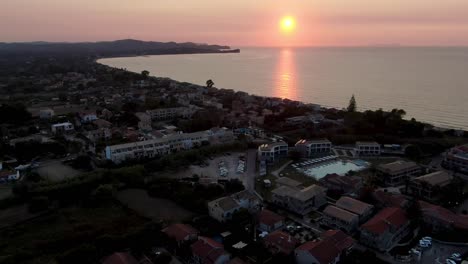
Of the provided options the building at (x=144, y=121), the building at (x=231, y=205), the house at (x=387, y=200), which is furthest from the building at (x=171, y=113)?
the house at (x=387, y=200)

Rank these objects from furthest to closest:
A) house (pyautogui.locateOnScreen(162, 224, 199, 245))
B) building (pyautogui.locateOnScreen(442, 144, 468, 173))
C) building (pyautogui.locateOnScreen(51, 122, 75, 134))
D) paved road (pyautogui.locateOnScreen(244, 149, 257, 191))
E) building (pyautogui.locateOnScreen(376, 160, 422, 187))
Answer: building (pyautogui.locateOnScreen(51, 122, 75, 134)) → building (pyautogui.locateOnScreen(442, 144, 468, 173)) → building (pyautogui.locateOnScreen(376, 160, 422, 187)) → paved road (pyautogui.locateOnScreen(244, 149, 257, 191)) → house (pyautogui.locateOnScreen(162, 224, 199, 245))

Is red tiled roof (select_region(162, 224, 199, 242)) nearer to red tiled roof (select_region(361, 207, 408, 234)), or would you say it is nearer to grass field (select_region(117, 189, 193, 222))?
grass field (select_region(117, 189, 193, 222))

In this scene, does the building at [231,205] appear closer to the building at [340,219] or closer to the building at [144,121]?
the building at [340,219]

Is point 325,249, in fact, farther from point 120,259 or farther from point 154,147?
point 154,147

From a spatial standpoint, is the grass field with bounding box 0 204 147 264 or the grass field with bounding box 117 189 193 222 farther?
the grass field with bounding box 117 189 193 222

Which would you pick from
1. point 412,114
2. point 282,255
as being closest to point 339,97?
point 412,114

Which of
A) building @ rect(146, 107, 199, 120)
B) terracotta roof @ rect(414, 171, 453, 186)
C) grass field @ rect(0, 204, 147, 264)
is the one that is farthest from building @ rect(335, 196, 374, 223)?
building @ rect(146, 107, 199, 120)

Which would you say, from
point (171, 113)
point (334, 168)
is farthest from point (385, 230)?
point (171, 113)
